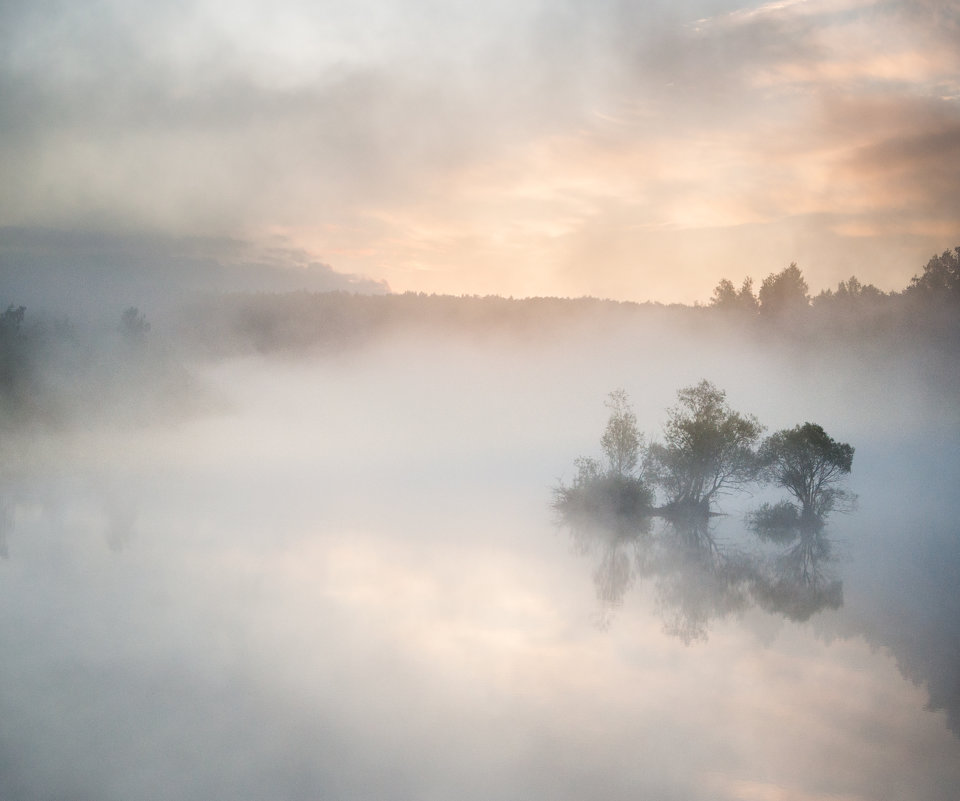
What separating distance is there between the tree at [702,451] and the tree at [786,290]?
57864 millimetres

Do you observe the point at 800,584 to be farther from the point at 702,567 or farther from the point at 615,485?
the point at 615,485

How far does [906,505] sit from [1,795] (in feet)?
162

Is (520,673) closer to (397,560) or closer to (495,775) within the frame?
(495,775)

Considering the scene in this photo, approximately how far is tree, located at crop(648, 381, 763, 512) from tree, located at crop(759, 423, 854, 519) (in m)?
1.02

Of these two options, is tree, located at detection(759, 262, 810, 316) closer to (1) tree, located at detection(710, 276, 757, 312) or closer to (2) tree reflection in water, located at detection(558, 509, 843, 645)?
(1) tree, located at detection(710, 276, 757, 312)

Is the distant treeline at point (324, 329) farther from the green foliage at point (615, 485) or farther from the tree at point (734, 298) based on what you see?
the green foliage at point (615, 485)

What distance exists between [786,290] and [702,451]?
62147mm

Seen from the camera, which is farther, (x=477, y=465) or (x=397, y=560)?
(x=477, y=465)

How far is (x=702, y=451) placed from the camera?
37.8m

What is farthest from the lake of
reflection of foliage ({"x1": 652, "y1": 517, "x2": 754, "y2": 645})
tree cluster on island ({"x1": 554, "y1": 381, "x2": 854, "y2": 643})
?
tree cluster on island ({"x1": 554, "y1": 381, "x2": 854, "y2": 643})

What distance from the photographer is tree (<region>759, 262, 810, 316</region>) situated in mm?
91875

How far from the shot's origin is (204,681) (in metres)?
16.0

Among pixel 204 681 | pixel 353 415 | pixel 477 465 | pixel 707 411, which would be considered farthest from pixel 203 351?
pixel 204 681

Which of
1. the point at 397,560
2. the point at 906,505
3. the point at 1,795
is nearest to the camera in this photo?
the point at 1,795
